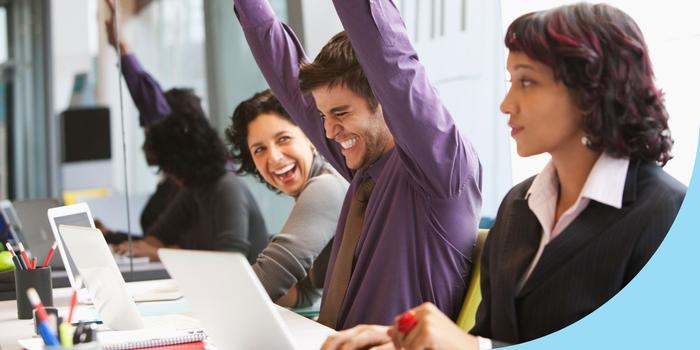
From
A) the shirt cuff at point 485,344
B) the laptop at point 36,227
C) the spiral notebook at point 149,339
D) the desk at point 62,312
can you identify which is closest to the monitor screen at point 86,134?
the laptop at point 36,227

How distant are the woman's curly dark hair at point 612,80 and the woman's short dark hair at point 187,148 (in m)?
2.79

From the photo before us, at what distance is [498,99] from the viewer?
308 centimetres

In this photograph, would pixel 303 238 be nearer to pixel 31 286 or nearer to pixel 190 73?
pixel 31 286

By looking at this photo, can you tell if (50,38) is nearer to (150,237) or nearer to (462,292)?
(150,237)

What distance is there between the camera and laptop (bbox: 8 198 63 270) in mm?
3438

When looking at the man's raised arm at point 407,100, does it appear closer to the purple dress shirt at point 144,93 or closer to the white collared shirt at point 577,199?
the white collared shirt at point 577,199

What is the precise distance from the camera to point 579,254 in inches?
51.8

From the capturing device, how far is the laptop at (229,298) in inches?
52.7

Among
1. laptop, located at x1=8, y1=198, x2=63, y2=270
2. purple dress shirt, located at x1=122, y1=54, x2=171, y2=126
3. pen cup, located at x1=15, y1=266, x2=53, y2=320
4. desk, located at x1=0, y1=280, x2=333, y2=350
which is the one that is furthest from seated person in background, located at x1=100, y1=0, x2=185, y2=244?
pen cup, located at x1=15, y1=266, x2=53, y2=320

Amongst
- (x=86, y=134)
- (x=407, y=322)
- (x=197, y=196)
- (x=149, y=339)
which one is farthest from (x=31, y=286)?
(x=86, y=134)

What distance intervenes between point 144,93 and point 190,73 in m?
0.22

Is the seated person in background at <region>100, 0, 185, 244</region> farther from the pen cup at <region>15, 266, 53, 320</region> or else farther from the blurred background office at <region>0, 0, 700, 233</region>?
the pen cup at <region>15, 266, 53, 320</region>

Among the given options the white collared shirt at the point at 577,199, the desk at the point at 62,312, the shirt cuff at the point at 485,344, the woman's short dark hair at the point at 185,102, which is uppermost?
the white collared shirt at the point at 577,199

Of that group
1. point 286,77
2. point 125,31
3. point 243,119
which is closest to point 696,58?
point 286,77
